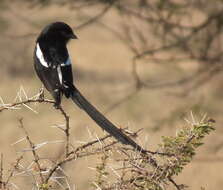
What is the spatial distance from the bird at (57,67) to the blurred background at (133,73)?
160cm

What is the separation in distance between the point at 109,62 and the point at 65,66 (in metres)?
9.07

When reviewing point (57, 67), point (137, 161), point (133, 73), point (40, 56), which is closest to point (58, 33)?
point (40, 56)

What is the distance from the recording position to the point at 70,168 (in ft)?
30.3

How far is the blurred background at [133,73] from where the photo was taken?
7.26m

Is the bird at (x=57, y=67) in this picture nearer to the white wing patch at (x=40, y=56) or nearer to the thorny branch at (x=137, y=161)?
the white wing patch at (x=40, y=56)

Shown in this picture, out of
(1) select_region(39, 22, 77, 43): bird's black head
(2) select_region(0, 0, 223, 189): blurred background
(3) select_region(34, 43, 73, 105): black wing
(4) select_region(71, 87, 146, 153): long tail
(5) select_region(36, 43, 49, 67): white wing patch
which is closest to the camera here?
(4) select_region(71, 87, 146, 153): long tail

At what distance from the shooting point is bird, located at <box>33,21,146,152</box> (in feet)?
11.5

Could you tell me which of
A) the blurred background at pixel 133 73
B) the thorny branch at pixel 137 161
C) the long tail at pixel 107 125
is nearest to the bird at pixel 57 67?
the long tail at pixel 107 125

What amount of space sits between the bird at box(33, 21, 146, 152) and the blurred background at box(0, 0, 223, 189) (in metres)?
1.60

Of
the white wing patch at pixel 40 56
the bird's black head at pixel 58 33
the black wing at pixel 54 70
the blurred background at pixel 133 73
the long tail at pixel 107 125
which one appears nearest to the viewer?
the long tail at pixel 107 125

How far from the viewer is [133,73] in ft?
25.7

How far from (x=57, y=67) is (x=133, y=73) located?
4083 mm

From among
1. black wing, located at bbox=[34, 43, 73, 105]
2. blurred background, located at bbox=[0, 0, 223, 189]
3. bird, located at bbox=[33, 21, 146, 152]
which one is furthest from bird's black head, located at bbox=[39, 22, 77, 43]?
blurred background, located at bbox=[0, 0, 223, 189]

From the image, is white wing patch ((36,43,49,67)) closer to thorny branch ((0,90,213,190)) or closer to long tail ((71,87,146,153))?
long tail ((71,87,146,153))
